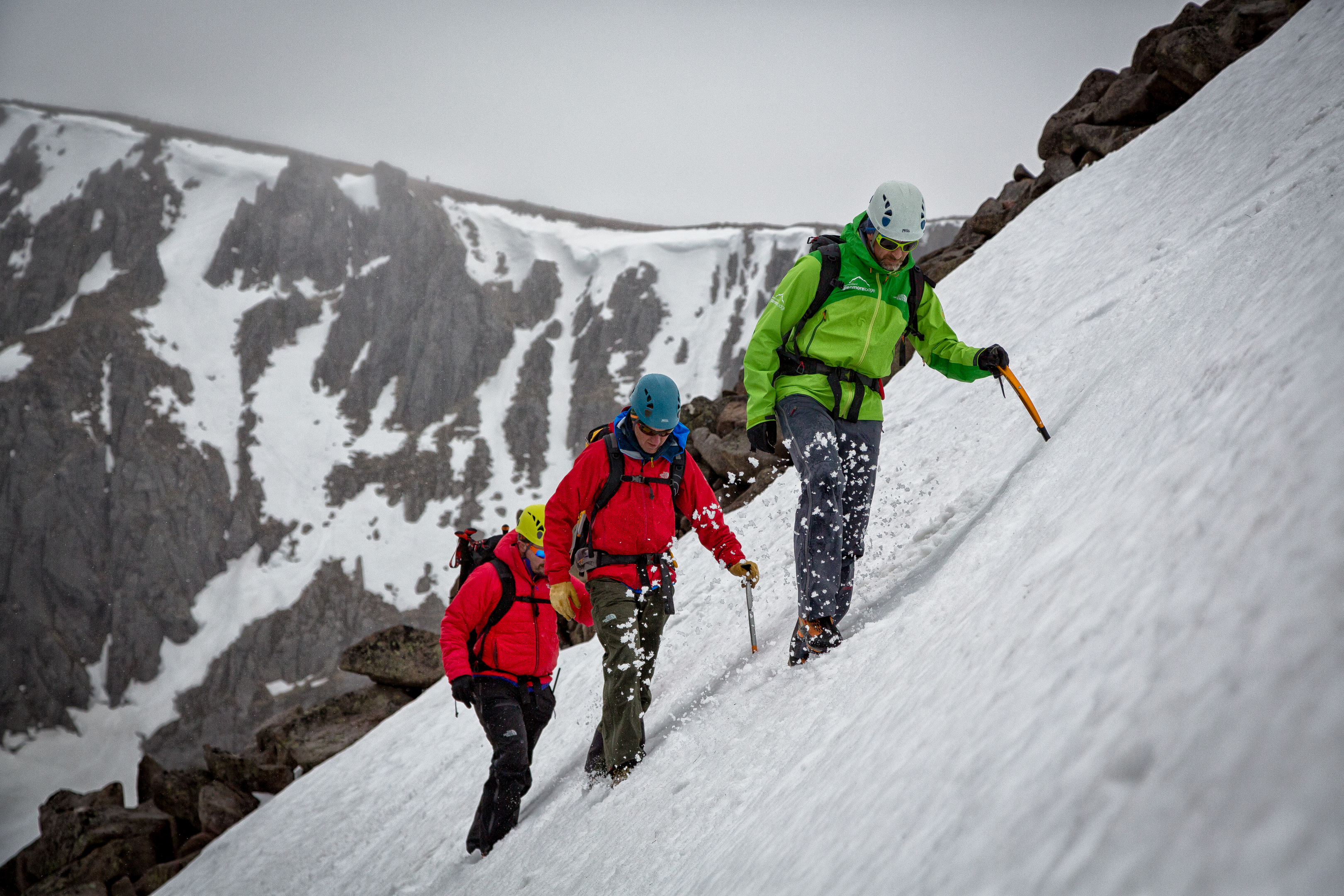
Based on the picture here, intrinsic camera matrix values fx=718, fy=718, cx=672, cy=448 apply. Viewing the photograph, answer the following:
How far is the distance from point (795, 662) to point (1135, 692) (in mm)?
3079

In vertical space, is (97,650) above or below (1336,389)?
above

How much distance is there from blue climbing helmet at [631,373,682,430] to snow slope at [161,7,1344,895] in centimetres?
183

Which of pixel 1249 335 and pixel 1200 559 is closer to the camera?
pixel 1200 559

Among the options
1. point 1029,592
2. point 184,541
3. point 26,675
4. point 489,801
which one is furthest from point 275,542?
point 1029,592

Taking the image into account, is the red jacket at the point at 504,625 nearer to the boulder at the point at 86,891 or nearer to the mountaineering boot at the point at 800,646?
the mountaineering boot at the point at 800,646

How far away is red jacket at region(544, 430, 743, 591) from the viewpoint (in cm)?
515

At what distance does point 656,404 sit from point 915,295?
6.22ft

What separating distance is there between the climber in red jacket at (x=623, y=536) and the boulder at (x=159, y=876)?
1355 centimetres

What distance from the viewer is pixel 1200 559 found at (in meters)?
1.79

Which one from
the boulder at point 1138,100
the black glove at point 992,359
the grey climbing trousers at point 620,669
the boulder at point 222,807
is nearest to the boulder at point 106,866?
the boulder at point 222,807

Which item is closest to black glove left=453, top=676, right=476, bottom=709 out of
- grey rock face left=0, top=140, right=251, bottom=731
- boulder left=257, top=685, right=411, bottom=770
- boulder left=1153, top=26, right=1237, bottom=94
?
boulder left=257, top=685, right=411, bottom=770

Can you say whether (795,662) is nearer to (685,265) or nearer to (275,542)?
(275,542)

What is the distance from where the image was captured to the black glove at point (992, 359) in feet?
15.1

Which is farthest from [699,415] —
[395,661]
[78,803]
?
[78,803]
